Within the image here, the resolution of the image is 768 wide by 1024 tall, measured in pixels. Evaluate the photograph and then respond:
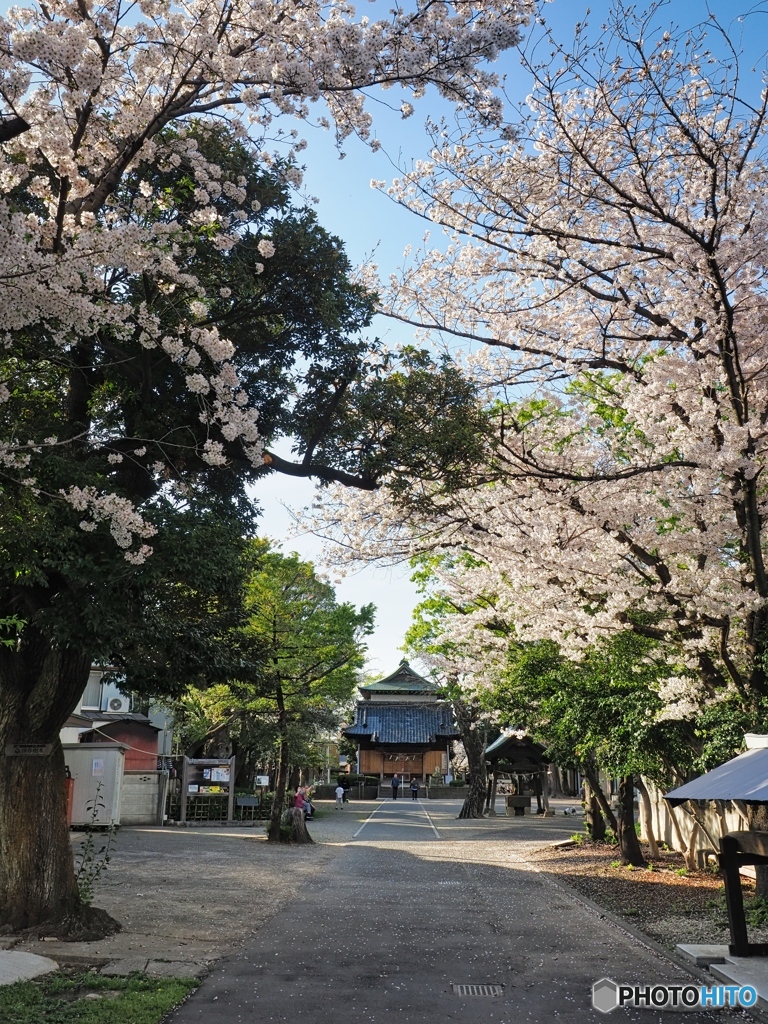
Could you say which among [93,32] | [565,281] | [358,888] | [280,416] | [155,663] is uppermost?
[565,281]

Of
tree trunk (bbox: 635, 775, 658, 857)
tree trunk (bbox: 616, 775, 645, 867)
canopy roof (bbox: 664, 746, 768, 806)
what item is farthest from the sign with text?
tree trunk (bbox: 635, 775, 658, 857)

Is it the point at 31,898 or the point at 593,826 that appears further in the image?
the point at 593,826

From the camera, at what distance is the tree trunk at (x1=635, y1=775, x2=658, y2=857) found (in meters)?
17.4

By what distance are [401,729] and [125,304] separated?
4896cm

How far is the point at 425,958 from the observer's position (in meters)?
7.87

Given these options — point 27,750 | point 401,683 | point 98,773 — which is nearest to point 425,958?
point 27,750

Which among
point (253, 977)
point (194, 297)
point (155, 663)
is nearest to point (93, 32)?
point (194, 297)

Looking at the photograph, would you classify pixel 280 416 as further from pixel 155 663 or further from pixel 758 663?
pixel 758 663

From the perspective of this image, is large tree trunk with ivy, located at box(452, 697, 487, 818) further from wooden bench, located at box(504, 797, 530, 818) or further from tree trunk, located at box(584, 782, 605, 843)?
tree trunk, located at box(584, 782, 605, 843)

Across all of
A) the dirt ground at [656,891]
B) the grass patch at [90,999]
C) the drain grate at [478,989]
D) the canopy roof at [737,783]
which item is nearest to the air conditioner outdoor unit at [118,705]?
the dirt ground at [656,891]

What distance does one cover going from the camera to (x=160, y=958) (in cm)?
765

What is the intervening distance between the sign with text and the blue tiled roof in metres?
A: 43.1

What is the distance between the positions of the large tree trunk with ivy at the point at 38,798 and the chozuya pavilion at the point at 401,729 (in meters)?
42.7

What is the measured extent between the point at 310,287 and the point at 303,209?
3.34 ft
